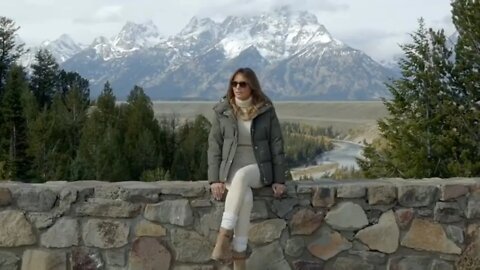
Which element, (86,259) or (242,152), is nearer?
(242,152)

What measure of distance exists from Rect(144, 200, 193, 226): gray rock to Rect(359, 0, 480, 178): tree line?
786 inches

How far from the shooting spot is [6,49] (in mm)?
37719

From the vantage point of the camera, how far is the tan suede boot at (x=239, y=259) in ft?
13.1

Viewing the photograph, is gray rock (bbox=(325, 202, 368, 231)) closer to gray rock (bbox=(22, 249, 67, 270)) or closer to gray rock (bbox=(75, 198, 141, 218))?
gray rock (bbox=(75, 198, 141, 218))

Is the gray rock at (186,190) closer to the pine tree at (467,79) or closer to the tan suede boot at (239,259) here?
the tan suede boot at (239,259)

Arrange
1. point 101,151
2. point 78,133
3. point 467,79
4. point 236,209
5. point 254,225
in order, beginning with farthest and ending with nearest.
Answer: point 78,133, point 101,151, point 467,79, point 254,225, point 236,209

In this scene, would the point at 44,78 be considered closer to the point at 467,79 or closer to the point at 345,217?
the point at 467,79

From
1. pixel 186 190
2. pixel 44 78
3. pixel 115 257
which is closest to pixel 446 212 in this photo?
pixel 186 190

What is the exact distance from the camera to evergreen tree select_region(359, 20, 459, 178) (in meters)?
24.0

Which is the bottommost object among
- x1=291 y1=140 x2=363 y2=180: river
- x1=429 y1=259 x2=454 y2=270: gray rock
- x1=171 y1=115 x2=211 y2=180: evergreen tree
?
x1=291 y1=140 x2=363 y2=180: river

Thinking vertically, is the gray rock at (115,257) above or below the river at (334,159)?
above

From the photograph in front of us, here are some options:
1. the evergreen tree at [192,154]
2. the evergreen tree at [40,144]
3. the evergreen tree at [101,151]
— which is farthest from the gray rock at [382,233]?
the evergreen tree at [192,154]

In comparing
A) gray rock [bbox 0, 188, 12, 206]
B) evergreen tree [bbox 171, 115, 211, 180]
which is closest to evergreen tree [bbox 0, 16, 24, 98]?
evergreen tree [bbox 171, 115, 211, 180]

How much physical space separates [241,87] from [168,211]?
0.99 metres
